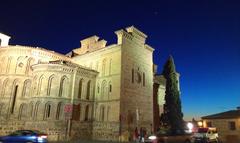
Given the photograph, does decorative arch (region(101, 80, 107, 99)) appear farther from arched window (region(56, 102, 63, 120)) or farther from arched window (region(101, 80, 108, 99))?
arched window (region(56, 102, 63, 120))

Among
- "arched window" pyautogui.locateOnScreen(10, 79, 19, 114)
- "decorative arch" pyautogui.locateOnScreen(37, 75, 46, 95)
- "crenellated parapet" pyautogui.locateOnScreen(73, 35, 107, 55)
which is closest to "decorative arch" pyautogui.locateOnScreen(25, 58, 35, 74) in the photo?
"arched window" pyautogui.locateOnScreen(10, 79, 19, 114)

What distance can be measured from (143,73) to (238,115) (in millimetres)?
15353

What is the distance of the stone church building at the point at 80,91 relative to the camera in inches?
1118

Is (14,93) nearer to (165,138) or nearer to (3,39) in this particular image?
(3,39)

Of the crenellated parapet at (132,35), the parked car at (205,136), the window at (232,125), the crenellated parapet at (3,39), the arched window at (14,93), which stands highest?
the crenellated parapet at (3,39)

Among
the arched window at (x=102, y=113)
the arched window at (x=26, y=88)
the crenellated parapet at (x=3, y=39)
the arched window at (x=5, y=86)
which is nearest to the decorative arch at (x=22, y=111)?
the arched window at (x=26, y=88)

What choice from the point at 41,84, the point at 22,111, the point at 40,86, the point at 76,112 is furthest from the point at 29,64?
the point at 76,112

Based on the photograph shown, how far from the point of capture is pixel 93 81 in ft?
110

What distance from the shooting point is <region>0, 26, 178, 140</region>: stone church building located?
93.1 ft

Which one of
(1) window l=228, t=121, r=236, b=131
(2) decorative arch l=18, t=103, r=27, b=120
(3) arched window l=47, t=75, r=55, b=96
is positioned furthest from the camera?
(2) decorative arch l=18, t=103, r=27, b=120

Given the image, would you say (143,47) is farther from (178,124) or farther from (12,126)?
(12,126)

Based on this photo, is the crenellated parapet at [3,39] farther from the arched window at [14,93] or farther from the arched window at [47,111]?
the arched window at [47,111]

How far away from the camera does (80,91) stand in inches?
1245

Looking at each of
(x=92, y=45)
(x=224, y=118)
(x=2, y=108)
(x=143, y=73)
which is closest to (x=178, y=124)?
(x=224, y=118)
